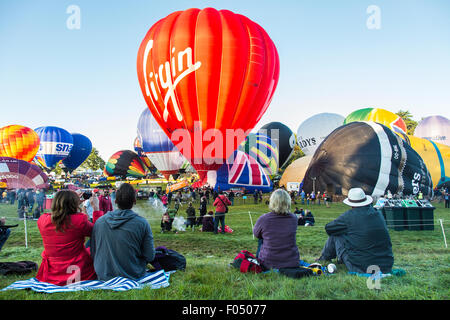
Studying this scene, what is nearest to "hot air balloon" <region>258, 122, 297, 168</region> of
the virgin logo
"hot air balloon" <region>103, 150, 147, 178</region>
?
"hot air balloon" <region>103, 150, 147, 178</region>

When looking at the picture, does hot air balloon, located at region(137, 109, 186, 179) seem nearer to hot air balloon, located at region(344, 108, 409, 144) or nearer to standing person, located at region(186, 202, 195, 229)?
hot air balloon, located at region(344, 108, 409, 144)

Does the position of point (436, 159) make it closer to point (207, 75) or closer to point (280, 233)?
point (207, 75)

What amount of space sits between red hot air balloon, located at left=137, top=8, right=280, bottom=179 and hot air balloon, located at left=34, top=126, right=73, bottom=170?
2878cm

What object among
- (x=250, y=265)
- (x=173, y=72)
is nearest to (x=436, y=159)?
(x=173, y=72)

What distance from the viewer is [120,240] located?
A: 351cm

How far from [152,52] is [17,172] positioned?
45.4 ft

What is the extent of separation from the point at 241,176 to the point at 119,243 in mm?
21556

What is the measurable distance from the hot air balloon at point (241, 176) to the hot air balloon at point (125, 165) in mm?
27834

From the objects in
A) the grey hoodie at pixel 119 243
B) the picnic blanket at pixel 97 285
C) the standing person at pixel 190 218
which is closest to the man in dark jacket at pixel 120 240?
the grey hoodie at pixel 119 243

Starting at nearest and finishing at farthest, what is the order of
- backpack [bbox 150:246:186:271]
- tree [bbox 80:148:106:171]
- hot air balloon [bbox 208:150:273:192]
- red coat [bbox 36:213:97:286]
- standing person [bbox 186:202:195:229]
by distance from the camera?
red coat [bbox 36:213:97:286]
backpack [bbox 150:246:186:271]
standing person [bbox 186:202:195:229]
hot air balloon [bbox 208:150:273:192]
tree [bbox 80:148:106:171]


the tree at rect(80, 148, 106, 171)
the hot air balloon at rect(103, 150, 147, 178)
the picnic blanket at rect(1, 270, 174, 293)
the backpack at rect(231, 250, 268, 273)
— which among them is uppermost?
the picnic blanket at rect(1, 270, 174, 293)

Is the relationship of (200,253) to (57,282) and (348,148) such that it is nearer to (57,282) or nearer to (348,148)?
(57,282)

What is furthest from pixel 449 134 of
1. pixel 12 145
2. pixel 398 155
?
pixel 12 145

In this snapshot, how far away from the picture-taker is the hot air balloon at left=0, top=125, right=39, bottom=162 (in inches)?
1294
